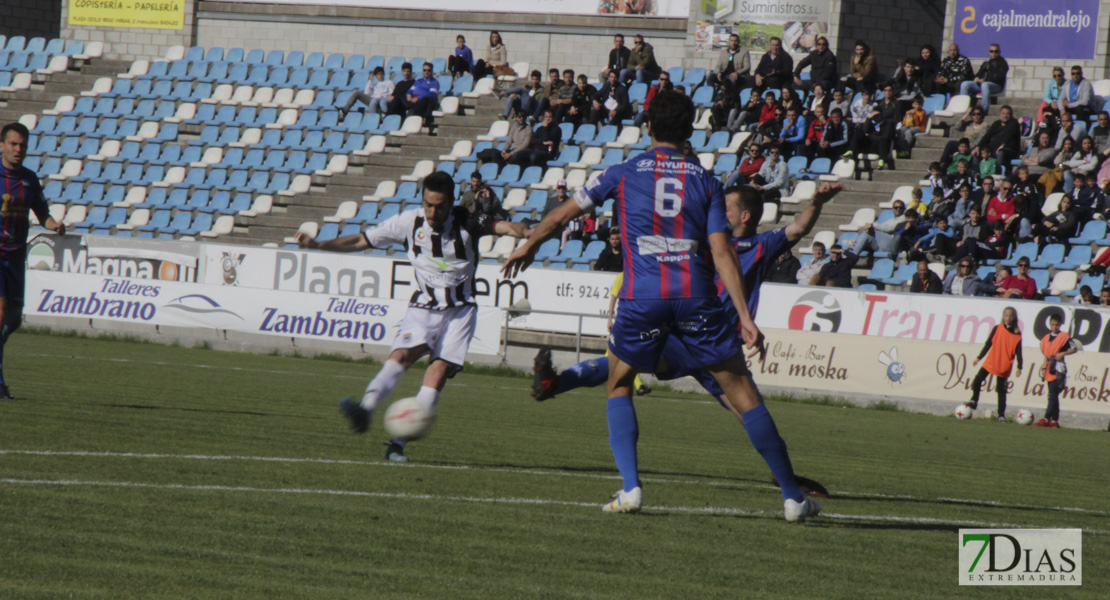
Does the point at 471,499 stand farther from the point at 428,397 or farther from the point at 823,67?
the point at 823,67

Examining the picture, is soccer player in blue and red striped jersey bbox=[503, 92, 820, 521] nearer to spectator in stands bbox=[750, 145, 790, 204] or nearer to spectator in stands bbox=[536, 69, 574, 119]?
spectator in stands bbox=[750, 145, 790, 204]

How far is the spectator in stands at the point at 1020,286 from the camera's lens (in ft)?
68.2

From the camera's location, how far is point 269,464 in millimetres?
8078

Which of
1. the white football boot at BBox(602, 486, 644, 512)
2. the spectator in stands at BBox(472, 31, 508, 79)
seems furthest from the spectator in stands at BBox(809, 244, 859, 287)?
the white football boot at BBox(602, 486, 644, 512)

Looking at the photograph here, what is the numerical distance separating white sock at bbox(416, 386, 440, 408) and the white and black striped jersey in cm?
62

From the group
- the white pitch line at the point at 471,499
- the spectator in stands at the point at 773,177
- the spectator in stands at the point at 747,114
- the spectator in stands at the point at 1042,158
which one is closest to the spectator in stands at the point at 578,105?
the spectator in stands at the point at 747,114

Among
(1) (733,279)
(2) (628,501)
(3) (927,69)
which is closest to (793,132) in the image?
(3) (927,69)

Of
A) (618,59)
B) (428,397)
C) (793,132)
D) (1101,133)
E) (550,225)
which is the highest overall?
(618,59)

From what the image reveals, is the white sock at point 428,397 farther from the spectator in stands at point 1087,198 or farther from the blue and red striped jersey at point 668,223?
the spectator in stands at point 1087,198

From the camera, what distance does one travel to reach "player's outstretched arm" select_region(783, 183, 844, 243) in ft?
23.8

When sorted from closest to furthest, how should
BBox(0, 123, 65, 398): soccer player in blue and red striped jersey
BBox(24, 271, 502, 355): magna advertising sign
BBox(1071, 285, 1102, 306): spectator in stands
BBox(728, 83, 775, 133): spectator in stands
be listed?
1. BBox(0, 123, 65, 398): soccer player in blue and red striped jersey
2. BBox(1071, 285, 1102, 306): spectator in stands
3. BBox(24, 271, 502, 355): magna advertising sign
4. BBox(728, 83, 775, 133): spectator in stands

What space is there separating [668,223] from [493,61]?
2673 centimetres

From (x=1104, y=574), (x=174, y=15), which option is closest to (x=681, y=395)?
(x=1104, y=574)

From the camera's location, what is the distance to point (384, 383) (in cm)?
916
